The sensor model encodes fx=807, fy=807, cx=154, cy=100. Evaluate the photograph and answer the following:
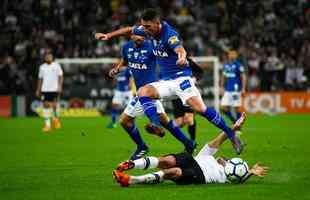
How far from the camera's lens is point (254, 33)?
38.8 meters

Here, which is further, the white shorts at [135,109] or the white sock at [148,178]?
the white shorts at [135,109]

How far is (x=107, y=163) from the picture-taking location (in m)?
14.8

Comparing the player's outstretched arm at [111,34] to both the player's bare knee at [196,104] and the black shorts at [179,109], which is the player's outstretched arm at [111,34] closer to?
the player's bare knee at [196,104]

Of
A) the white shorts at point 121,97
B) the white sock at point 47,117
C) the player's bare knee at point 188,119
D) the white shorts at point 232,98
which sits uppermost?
the player's bare knee at point 188,119

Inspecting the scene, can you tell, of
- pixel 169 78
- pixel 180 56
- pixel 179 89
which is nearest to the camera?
pixel 180 56

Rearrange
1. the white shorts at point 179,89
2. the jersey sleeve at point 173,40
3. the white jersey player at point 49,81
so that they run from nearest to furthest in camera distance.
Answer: the jersey sleeve at point 173,40 < the white shorts at point 179,89 < the white jersey player at point 49,81

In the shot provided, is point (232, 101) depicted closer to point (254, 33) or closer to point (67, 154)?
point (67, 154)

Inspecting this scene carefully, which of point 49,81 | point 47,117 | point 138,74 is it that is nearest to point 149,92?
point 138,74

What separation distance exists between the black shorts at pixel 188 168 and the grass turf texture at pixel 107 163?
15cm

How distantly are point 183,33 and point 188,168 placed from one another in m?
28.2

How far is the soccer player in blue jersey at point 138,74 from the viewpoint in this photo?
1509 cm

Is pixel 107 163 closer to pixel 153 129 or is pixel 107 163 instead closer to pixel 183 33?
pixel 153 129

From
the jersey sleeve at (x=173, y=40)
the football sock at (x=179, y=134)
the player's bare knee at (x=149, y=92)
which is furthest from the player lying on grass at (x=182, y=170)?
the football sock at (x=179, y=134)

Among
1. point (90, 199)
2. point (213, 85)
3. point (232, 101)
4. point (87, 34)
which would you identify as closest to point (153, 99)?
point (90, 199)
